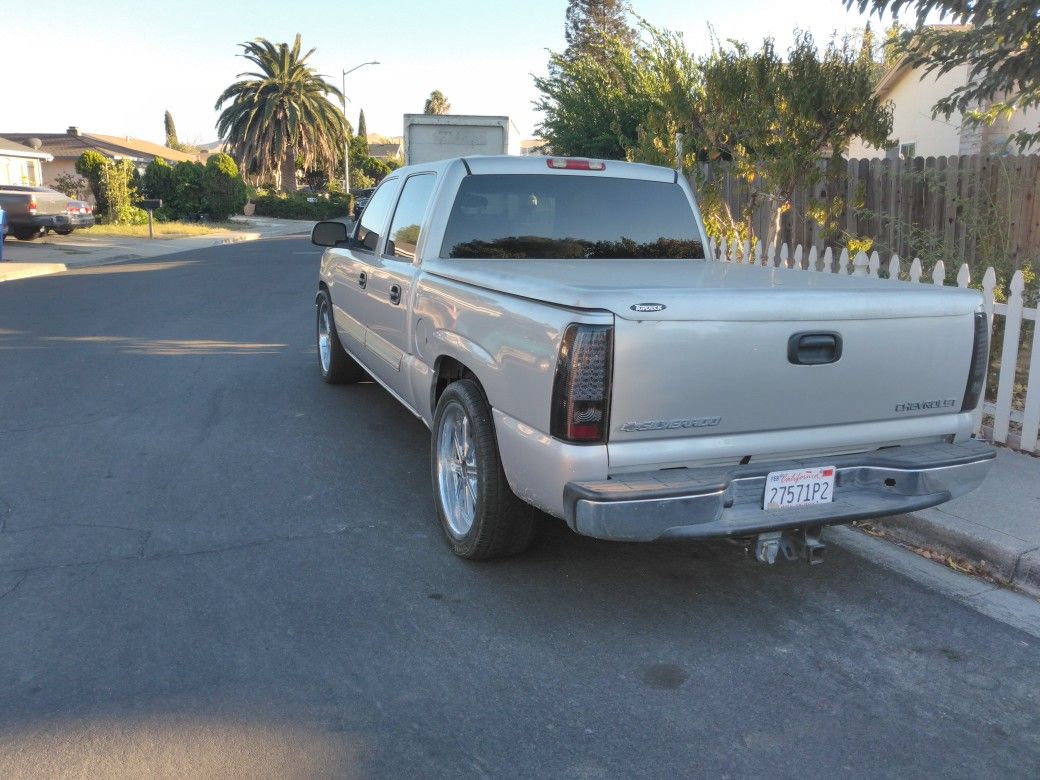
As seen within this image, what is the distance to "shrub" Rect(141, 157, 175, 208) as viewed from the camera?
38281 millimetres

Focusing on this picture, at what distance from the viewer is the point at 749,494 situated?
3.69m

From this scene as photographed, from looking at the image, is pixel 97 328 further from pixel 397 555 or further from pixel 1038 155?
pixel 1038 155

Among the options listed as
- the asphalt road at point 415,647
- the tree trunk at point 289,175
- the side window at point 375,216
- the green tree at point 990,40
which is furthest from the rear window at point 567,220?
the tree trunk at point 289,175

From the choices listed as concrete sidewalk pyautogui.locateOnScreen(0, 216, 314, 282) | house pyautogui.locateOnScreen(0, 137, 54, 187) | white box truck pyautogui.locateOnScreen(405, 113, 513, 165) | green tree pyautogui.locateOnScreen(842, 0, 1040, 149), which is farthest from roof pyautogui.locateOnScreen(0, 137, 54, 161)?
green tree pyautogui.locateOnScreen(842, 0, 1040, 149)

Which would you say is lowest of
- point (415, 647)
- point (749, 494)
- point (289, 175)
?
point (415, 647)

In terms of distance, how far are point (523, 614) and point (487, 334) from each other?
121cm

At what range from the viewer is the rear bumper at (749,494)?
3.47 m

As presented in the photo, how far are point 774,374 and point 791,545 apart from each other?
2.61 ft

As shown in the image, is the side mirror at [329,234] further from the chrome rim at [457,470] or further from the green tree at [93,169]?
the green tree at [93,169]

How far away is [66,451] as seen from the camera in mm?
6301

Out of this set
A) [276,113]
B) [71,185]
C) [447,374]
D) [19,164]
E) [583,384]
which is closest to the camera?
[583,384]

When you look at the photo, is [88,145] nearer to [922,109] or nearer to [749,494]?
[922,109]

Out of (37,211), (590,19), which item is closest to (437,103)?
(590,19)

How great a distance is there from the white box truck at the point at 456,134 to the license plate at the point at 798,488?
48.2 ft
